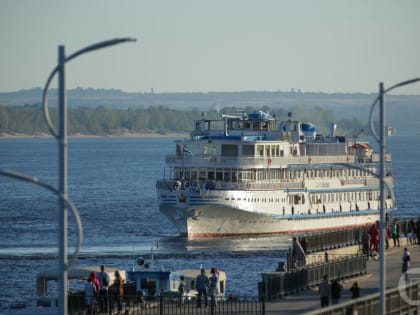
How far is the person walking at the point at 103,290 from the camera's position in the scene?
134 feet

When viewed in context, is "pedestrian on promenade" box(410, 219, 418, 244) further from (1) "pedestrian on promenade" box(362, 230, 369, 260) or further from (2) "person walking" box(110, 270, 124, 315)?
(2) "person walking" box(110, 270, 124, 315)

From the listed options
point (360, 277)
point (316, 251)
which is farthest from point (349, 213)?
point (360, 277)

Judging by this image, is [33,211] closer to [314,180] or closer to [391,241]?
[314,180]

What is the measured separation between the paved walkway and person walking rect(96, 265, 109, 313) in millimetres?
4599

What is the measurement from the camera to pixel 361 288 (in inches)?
1806

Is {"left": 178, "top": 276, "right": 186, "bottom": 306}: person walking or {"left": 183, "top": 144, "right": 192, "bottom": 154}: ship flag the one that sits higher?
{"left": 183, "top": 144, "right": 192, "bottom": 154}: ship flag

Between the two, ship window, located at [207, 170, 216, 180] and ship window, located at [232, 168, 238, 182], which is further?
ship window, located at [207, 170, 216, 180]

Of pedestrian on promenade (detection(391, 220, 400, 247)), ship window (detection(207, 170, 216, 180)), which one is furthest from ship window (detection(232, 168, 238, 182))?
pedestrian on promenade (detection(391, 220, 400, 247))

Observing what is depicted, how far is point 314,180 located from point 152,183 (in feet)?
204

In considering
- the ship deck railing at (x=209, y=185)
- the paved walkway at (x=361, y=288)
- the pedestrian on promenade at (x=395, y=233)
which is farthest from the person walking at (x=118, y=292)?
the ship deck railing at (x=209, y=185)

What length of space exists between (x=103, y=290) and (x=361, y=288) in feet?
28.2

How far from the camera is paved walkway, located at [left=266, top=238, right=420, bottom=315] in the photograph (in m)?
41.4

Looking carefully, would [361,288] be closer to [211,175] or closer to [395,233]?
[395,233]

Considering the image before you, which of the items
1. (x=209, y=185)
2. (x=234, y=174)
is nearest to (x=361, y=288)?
(x=209, y=185)
